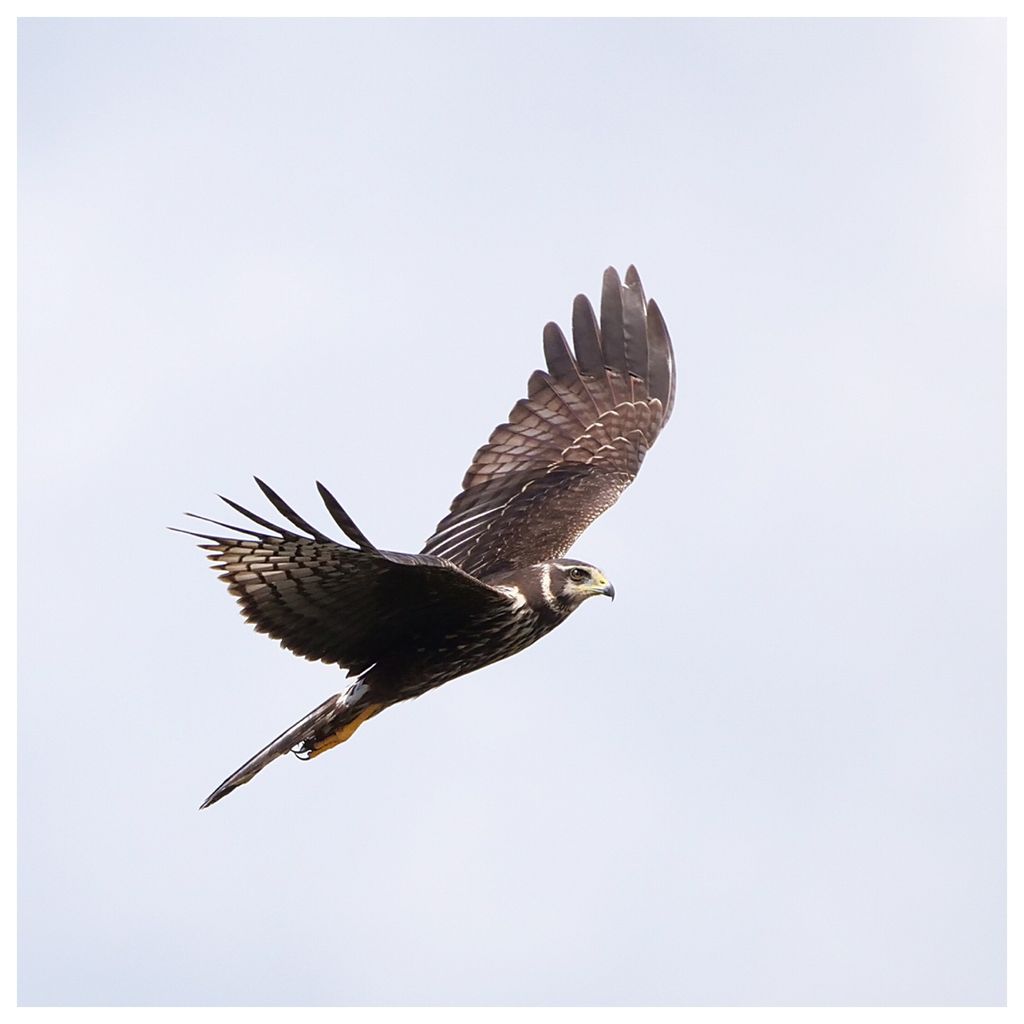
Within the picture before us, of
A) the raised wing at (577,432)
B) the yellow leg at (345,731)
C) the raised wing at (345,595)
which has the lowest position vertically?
the yellow leg at (345,731)

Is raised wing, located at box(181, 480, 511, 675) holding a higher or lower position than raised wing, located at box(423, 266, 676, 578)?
lower

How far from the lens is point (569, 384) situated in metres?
14.6

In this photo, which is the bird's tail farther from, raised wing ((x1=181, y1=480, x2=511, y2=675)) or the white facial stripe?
the white facial stripe

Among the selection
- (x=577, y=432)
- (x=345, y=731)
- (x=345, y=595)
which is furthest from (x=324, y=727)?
(x=577, y=432)

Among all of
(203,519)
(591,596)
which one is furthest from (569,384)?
(203,519)

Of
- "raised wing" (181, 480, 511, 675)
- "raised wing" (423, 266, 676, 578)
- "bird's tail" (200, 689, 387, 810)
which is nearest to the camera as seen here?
"raised wing" (181, 480, 511, 675)

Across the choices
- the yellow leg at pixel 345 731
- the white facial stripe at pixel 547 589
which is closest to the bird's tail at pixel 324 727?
the yellow leg at pixel 345 731

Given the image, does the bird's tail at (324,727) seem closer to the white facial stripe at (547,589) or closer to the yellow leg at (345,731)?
the yellow leg at (345,731)

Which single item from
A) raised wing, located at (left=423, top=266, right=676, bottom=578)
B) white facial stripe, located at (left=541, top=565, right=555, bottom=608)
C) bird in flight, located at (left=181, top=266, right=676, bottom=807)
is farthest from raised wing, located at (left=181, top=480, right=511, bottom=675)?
raised wing, located at (left=423, top=266, right=676, bottom=578)

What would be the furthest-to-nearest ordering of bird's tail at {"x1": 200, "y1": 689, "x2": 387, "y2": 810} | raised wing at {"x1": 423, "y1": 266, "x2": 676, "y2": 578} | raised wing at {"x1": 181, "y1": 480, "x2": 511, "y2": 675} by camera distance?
raised wing at {"x1": 423, "y1": 266, "x2": 676, "y2": 578} < bird's tail at {"x1": 200, "y1": 689, "x2": 387, "y2": 810} < raised wing at {"x1": 181, "y1": 480, "x2": 511, "y2": 675}

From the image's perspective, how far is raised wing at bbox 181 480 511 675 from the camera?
34.9 feet

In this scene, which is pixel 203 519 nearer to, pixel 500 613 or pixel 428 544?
pixel 500 613

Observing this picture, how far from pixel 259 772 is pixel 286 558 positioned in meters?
1.45

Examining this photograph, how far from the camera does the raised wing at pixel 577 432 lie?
537 inches
